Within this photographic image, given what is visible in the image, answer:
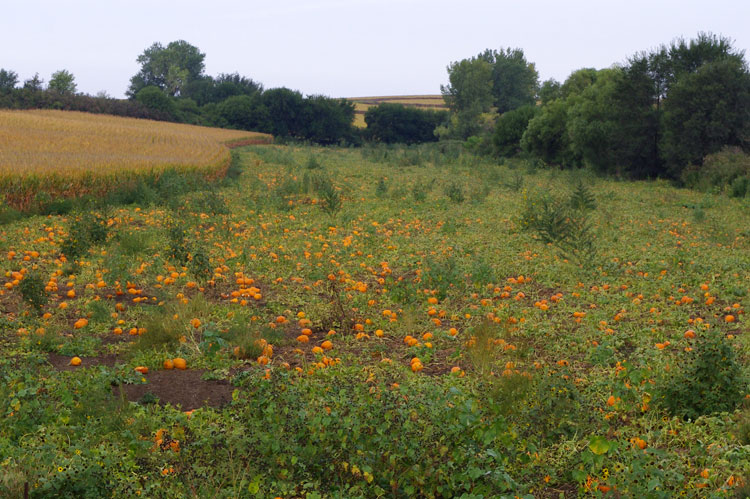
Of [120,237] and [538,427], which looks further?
[120,237]

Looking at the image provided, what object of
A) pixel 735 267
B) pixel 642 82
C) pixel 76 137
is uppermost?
pixel 642 82

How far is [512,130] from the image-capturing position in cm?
4122

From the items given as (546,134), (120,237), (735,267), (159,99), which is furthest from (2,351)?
(159,99)

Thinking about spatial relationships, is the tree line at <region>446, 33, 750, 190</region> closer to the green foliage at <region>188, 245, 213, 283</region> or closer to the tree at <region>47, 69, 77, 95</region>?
the green foliage at <region>188, 245, 213, 283</region>

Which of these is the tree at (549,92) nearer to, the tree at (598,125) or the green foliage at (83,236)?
the tree at (598,125)

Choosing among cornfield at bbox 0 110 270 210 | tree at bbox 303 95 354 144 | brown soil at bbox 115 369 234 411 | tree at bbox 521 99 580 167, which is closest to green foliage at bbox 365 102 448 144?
tree at bbox 303 95 354 144

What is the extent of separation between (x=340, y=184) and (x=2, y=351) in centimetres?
1484

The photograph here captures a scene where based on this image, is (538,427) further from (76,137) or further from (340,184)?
(76,137)

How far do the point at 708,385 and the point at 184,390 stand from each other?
3.86m

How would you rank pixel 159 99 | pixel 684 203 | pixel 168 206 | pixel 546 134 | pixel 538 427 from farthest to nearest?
pixel 159 99
pixel 546 134
pixel 684 203
pixel 168 206
pixel 538 427

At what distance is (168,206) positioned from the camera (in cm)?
1402

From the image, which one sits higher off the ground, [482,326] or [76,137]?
[76,137]

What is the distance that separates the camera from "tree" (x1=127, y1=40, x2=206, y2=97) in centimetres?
9906

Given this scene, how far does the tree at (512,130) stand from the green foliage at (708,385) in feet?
125
